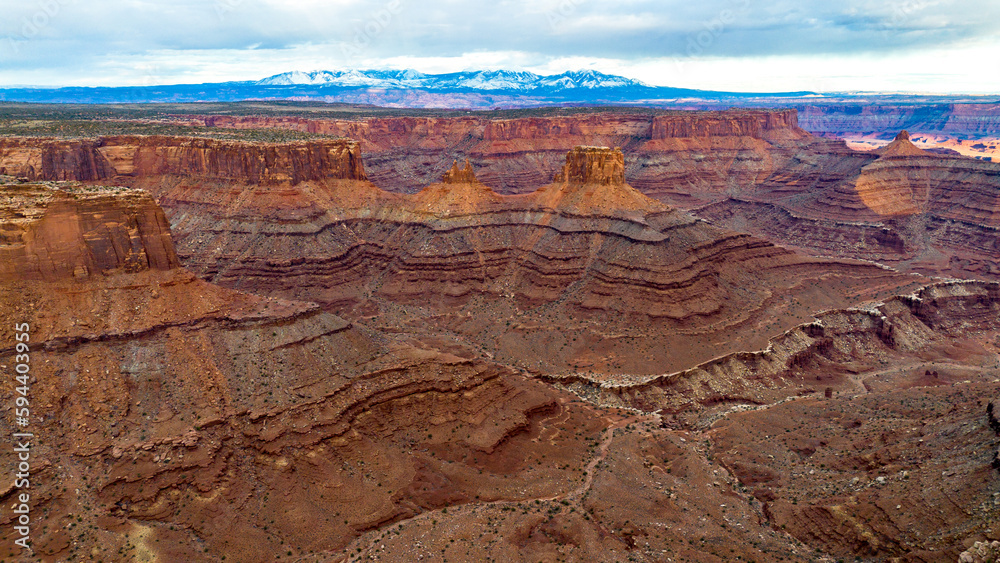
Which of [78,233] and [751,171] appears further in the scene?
[751,171]

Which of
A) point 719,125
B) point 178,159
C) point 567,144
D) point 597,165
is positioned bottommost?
point 597,165

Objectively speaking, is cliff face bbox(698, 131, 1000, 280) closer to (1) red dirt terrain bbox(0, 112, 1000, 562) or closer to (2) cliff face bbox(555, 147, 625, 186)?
(1) red dirt terrain bbox(0, 112, 1000, 562)

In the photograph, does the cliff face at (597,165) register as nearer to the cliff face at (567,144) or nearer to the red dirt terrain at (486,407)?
the red dirt terrain at (486,407)

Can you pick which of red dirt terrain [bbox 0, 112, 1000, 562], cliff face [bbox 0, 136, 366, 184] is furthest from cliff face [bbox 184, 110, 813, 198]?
red dirt terrain [bbox 0, 112, 1000, 562]

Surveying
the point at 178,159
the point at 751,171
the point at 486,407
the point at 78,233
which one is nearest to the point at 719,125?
the point at 751,171

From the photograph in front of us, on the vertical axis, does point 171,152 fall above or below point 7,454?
above

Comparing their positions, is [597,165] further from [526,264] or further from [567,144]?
[567,144]

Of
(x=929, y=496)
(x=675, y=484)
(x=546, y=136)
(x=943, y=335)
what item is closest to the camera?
(x=929, y=496)

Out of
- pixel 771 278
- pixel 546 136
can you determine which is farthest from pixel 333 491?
pixel 546 136

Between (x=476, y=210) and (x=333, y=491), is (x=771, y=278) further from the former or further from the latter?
(x=333, y=491)
